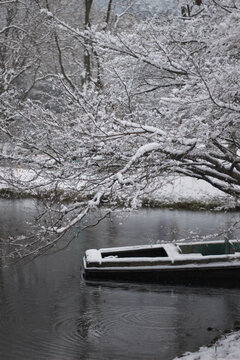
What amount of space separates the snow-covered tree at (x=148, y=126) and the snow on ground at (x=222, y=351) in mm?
1935

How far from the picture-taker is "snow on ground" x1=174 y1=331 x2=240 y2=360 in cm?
566

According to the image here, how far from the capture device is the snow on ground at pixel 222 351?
5.66m

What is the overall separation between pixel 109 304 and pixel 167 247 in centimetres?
253

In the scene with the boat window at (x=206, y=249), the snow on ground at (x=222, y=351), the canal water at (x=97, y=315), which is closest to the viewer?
the snow on ground at (x=222, y=351)

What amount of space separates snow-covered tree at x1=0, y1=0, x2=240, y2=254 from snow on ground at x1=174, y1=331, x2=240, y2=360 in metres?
1.94

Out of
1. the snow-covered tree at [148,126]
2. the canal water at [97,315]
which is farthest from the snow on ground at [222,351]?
the snow-covered tree at [148,126]

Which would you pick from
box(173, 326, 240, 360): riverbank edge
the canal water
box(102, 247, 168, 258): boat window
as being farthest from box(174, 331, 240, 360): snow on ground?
box(102, 247, 168, 258): boat window

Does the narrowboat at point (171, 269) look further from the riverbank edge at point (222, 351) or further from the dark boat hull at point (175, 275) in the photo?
the riverbank edge at point (222, 351)

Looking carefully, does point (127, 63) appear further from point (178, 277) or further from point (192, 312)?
point (178, 277)

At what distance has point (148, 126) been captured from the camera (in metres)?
5.13

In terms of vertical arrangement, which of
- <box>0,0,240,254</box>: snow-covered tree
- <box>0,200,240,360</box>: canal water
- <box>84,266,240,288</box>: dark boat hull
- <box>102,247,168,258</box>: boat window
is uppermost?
<box>0,0,240,254</box>: snow-covered tree

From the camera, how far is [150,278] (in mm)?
10336

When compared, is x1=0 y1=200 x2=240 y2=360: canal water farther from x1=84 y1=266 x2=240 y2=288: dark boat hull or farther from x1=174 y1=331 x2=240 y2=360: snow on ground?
x1=174 y1=331 x2=240 y2=360: snow on ground

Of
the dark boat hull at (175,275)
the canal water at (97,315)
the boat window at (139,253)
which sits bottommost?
the canal water at (97,315)
